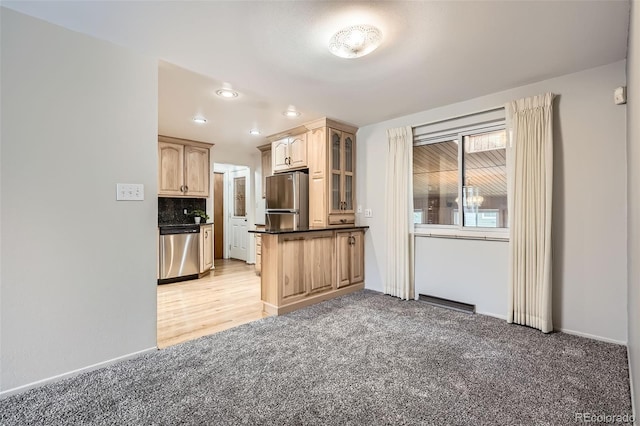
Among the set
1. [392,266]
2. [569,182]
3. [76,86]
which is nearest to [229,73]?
[76,86]

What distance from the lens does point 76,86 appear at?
1.93 m

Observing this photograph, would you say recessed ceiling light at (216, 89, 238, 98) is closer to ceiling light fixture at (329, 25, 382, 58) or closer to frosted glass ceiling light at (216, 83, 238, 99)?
frosted glass ceiling light at (216, 83, 238, 99)

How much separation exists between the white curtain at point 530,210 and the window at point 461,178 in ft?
0.86

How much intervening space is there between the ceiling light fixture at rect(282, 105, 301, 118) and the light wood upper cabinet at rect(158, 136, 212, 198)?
7.58 feet

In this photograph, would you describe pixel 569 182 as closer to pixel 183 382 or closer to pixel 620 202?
pixel 620 202

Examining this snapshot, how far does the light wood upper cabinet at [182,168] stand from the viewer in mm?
4879

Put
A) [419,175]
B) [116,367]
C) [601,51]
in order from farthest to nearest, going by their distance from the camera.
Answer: [419,175]
[601,51]
[116,367]

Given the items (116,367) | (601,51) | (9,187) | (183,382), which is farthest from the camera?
(601,51)

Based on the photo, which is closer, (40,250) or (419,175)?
(40,250)

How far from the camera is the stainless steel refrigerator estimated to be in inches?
161

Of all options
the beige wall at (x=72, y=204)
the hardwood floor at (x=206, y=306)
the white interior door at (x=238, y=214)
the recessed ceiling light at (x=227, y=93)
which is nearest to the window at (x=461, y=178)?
the recessed ceiling light at (x=227, y=93)

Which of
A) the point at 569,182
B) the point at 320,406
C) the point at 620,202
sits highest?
the point at 569,182

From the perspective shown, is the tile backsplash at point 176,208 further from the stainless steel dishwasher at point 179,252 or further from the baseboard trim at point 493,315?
the baseboard trim at point 493,315

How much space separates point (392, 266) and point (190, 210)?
401 centimetres
